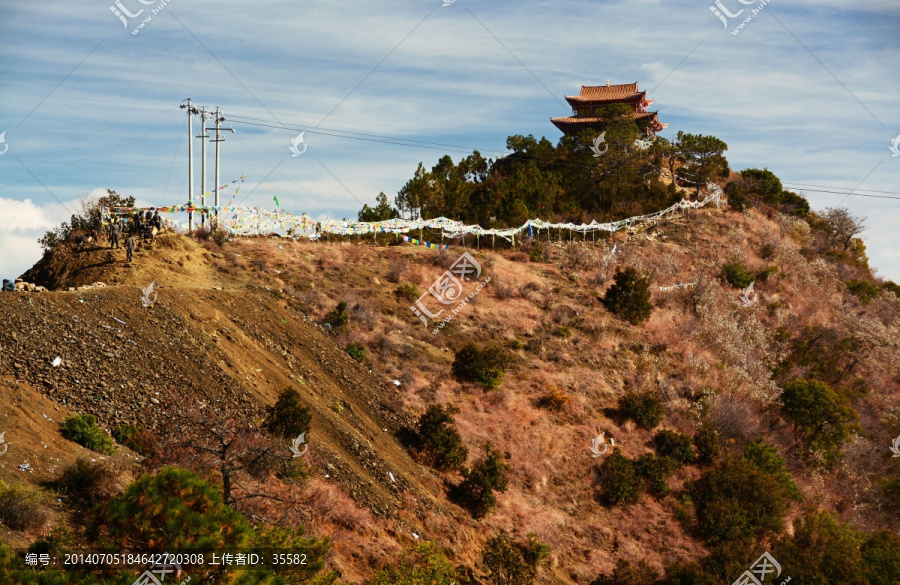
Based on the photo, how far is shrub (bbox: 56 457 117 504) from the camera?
1596 centimetres

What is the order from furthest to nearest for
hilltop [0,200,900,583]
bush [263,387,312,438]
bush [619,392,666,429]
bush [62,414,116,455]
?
bush [619,392,666,429] < bush [263,387,312,438] < hilltop [0,200,900,583] < bush [62,414,116,455]

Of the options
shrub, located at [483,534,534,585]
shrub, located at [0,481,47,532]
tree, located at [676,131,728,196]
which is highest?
tree, located at [676,131,728,196]

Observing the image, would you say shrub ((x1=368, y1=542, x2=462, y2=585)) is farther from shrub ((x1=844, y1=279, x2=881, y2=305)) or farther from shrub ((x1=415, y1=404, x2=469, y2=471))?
shrub ((x1=844, y1=279, x2=881, y2=305))

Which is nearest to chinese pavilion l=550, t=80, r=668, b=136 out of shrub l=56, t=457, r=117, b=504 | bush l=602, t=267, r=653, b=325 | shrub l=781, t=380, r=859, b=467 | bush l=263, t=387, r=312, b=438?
bush l=602, t=267, r=653, b=325

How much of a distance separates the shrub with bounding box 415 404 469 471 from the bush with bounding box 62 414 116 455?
37.1ft

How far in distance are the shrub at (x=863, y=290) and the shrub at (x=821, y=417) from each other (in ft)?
86.0

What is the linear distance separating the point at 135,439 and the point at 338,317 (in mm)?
13662

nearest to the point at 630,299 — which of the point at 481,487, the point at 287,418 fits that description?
the point at 481,487

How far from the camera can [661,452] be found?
108 feet

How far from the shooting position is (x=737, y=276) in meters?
55.7

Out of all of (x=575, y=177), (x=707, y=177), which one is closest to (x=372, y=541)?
(x=575, y=177)

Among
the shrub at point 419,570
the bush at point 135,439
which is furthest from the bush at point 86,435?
the shrub at point 419,570

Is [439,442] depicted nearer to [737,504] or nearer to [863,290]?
[737,504]

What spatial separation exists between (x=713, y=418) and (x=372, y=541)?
21.5 metres
